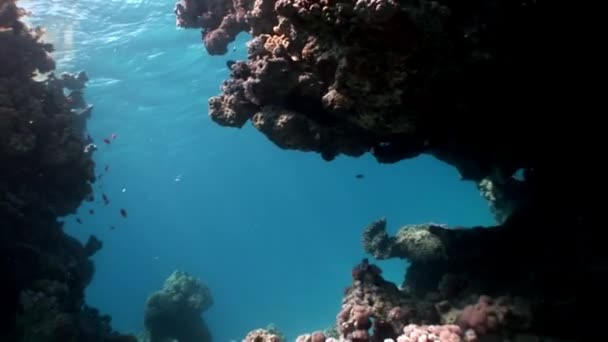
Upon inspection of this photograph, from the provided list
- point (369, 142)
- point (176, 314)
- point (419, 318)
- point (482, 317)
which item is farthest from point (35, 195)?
point (176, 314)

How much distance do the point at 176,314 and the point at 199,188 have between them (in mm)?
92514

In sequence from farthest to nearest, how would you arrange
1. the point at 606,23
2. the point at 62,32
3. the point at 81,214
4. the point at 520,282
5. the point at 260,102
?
the point at 81,214 < the point at 62,32 < the point at 260,102 < the point at 520,282 < the point at 606,23

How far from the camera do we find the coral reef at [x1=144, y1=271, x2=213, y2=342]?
72.6ft

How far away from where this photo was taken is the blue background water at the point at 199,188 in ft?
95.2

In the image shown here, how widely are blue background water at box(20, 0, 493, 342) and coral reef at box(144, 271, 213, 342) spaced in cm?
668

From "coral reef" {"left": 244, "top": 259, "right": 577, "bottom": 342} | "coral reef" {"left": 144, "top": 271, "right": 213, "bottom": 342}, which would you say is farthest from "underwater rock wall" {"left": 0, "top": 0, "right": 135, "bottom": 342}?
"coral reef" {"left": 144, "top": 271, "right": 213, "bottom": 342}

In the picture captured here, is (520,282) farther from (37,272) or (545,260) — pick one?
(37,272)

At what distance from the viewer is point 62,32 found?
2459cm

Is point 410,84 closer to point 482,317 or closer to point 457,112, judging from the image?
point 457,112

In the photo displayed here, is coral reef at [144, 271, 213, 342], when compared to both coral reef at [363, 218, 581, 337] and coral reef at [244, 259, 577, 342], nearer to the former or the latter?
coral reef at [363, 218, 581, 337]

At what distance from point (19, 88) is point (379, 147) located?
29.7 feet

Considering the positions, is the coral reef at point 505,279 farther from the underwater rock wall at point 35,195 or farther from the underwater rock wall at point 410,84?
the underwater rock wall at point 35,195

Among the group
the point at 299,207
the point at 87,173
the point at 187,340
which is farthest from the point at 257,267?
the point at 87,173

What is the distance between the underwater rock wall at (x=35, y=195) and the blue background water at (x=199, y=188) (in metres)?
6.72
